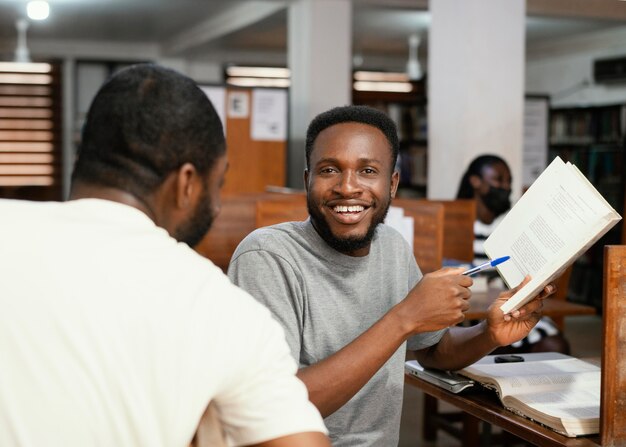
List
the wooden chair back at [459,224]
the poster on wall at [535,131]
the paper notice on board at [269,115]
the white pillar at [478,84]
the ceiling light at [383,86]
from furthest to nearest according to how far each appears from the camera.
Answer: the ceiling light at [383,86] < the poster on wall at [535,131] < the paper notice on board at [269,115] < the white pillar at [478,84] < the wooden chair back at [459,224]

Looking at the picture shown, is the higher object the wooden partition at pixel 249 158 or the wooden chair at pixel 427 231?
the wooden partition at pixel 249 158

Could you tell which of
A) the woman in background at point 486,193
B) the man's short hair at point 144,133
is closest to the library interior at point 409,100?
the woman in background at point 486,193

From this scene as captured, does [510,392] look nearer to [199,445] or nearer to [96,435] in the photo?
[199,445]

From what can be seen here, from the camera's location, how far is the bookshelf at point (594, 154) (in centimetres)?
870

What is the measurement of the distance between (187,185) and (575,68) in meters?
10.5

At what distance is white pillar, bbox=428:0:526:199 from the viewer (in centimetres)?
540

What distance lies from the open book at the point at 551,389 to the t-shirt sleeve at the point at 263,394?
0.75 m

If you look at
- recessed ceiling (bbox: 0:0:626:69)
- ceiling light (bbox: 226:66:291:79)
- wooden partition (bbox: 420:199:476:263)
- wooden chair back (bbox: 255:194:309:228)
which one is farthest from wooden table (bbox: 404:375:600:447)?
ceiling light (bbox: 226:66:291:79)

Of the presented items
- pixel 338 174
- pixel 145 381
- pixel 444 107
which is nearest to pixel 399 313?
pixel 338 174

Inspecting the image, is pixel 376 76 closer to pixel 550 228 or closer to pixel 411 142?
pixel 411 142

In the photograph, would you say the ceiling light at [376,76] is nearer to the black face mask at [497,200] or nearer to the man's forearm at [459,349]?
the black face mask at [497,200]

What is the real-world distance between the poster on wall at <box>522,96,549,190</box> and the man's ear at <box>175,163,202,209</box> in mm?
→ 9242

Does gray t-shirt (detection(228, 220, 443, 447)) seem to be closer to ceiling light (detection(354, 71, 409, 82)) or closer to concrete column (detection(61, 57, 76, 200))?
concrete column (detection(61, 57, 76, 200))

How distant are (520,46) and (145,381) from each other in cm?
500
